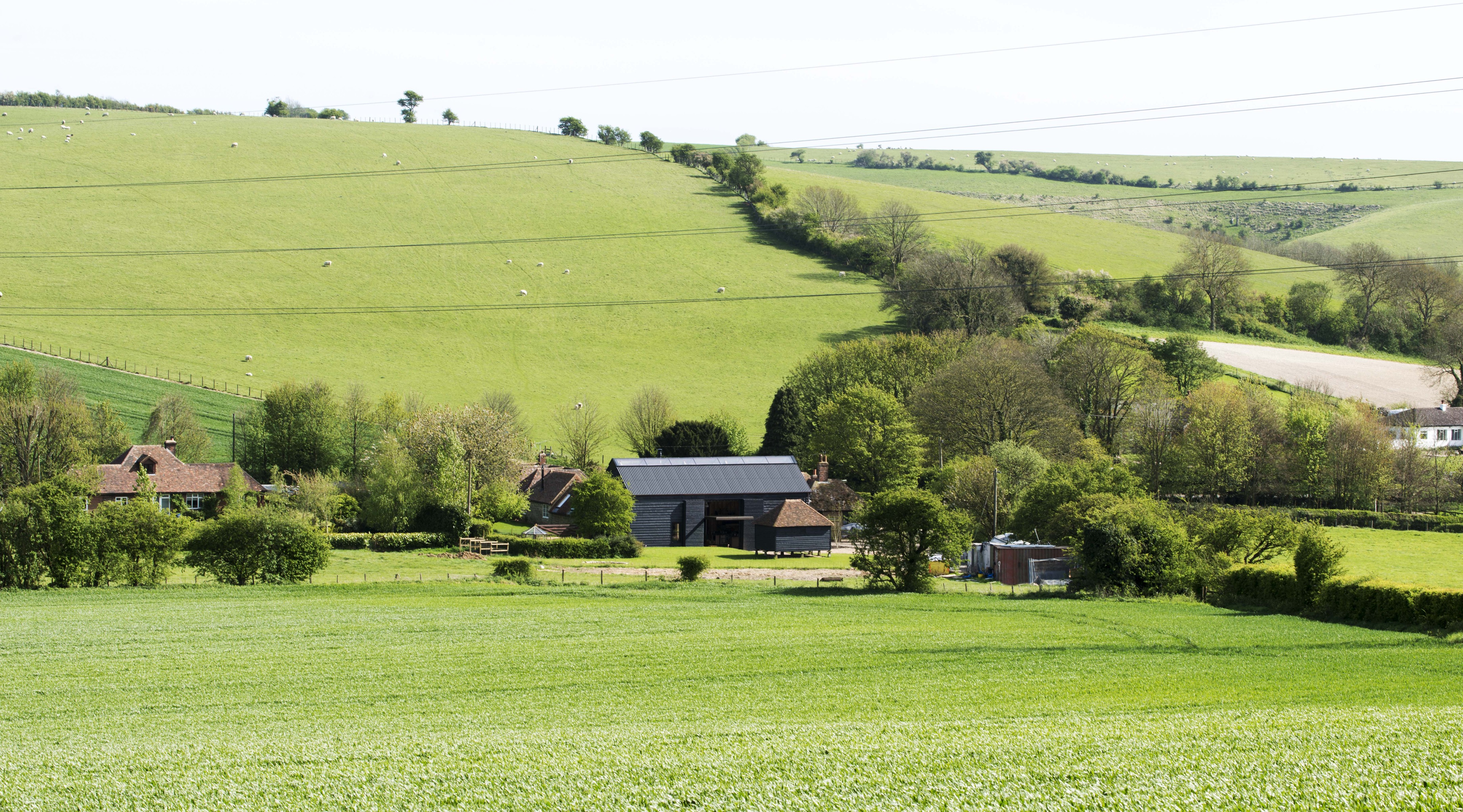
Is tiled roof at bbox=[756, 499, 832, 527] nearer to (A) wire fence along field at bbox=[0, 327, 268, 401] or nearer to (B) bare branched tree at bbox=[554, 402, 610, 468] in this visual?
(B) bare branched tree at bbox=[554, 402, 610, 468]

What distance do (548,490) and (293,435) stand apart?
70.2 ft

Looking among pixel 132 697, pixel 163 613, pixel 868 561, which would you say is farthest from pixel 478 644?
pixel 868 561

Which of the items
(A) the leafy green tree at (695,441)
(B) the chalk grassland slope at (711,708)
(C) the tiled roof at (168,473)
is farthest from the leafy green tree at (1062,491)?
(C) the tiled roof at (168,473)

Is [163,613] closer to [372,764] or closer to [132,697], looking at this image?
[132,697]

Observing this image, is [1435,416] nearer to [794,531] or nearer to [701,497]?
[794,531]

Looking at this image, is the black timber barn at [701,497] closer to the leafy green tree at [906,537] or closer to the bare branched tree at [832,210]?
the leafy green tree at [906,537]

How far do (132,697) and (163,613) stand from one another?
13128 mm

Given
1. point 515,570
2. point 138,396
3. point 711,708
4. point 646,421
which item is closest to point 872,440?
point 646,421

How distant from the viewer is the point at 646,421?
287 feet

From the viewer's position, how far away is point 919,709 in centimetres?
1797

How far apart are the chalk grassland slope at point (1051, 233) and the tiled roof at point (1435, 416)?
99.1 feet

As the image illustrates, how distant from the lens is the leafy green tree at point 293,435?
7912 cm

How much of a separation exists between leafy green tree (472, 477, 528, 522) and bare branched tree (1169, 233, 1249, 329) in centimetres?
7344

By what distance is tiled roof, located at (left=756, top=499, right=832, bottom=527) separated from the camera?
202 ft
